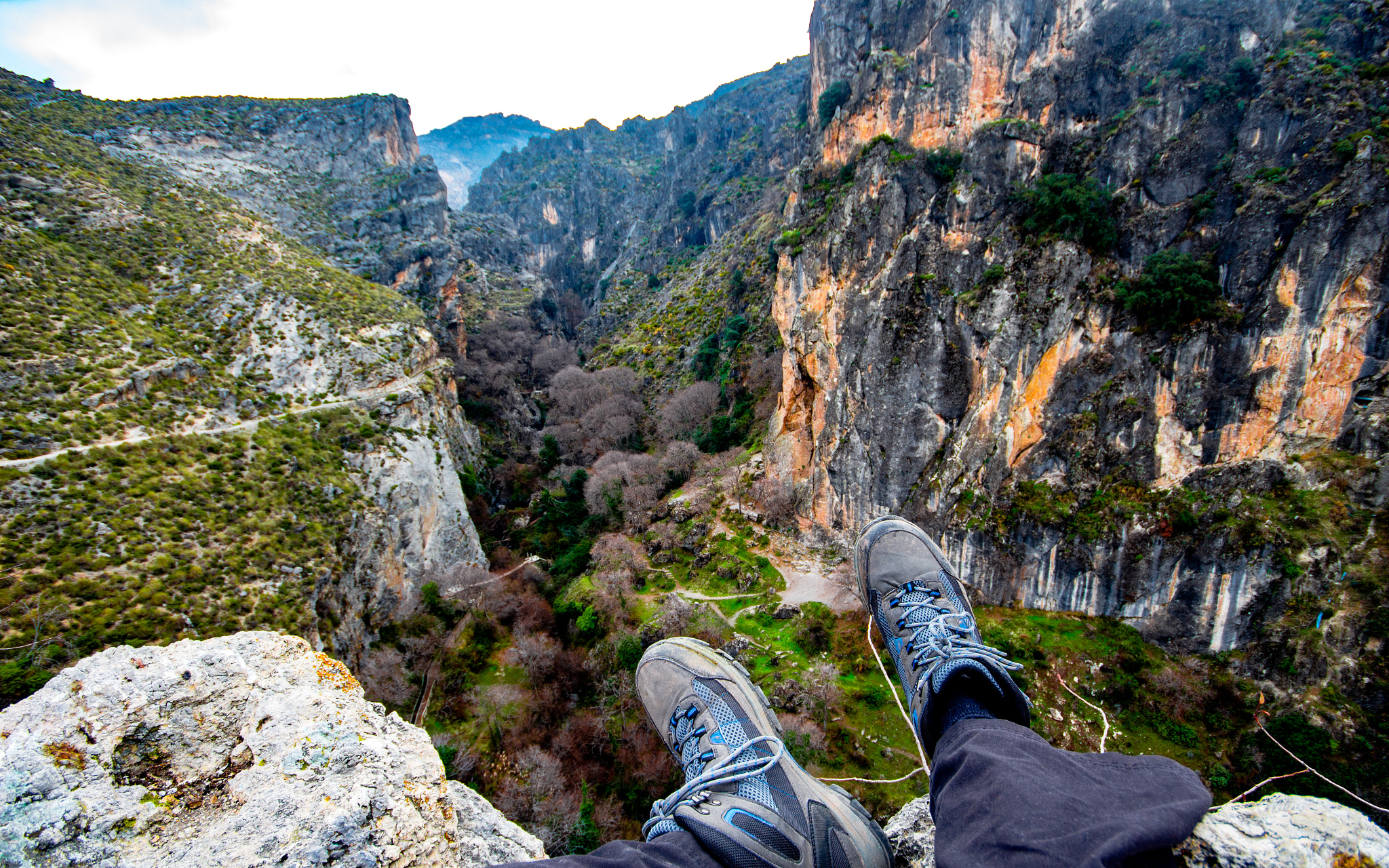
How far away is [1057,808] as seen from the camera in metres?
2.23

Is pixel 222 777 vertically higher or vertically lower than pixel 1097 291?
lower

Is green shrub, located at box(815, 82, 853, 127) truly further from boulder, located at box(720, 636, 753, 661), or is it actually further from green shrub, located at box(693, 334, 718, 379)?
boulder, located at box(720, 636, 753, 661)

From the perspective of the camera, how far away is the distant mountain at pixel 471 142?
134125 mm

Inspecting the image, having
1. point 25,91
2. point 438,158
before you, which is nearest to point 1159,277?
point 25,91

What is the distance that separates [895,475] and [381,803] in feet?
86.4

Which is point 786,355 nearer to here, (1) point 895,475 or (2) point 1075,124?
(1) point 895,475

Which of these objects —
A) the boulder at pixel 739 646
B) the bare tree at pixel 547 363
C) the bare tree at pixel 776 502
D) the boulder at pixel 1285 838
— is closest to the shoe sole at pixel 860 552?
the boulder at pixel 1285 838

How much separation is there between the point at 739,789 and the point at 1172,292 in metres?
26.3

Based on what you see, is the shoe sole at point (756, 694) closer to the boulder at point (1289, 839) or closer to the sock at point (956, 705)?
the sock at point (956, 705)

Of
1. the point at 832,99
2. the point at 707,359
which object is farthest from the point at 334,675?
the point at 707,359

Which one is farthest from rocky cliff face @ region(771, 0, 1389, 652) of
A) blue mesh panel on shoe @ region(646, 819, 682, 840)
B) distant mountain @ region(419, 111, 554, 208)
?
distant mountain @ region(419, 111, 554, 208)

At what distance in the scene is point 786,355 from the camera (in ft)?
103

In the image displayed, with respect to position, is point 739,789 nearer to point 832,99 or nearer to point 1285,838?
point 1285,838

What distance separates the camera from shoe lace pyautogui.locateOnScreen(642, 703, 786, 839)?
335 centimetres
